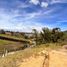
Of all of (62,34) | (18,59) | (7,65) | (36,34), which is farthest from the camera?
(36,34)

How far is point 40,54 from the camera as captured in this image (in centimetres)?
1300

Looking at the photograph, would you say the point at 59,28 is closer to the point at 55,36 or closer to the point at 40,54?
the point at 55,36

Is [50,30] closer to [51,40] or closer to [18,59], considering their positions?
[51,40]

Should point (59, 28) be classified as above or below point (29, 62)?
above

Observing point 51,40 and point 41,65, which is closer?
point 41,65

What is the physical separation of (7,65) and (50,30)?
71.4ft

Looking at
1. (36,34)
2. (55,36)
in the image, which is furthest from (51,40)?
(36,34)

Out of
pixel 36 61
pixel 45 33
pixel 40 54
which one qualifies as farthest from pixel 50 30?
pixel 36 61

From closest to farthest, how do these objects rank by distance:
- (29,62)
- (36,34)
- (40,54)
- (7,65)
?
(7,65) < (29,62) < (40,54) < (36,34)

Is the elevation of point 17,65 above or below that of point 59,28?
below

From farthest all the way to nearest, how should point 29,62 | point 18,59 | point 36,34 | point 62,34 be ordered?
point 36,34
point 62,34
point 18,59
point 29,62

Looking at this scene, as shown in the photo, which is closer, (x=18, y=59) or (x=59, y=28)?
(x=18, y=59)

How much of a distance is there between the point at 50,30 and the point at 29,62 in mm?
20799

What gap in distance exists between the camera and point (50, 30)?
31.1 metres
